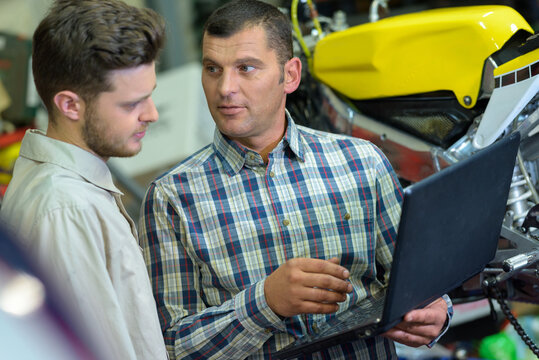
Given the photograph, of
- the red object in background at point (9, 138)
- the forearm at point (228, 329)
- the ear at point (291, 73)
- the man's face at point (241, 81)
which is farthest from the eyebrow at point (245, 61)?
the red object in background at point (9, 138)

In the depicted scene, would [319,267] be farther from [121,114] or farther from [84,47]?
[84,47]

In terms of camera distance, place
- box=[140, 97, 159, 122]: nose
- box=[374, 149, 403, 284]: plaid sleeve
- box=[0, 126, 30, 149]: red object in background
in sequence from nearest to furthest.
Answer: box=[140, 97, 159, 122]: nose
box=[374, 149, 403, 284]: plaid sleeve
box=[0, 126, 30, 149]: red object in background

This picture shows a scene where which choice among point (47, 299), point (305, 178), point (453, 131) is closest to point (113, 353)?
point (47, 299)

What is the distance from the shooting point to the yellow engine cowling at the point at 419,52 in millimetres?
1669

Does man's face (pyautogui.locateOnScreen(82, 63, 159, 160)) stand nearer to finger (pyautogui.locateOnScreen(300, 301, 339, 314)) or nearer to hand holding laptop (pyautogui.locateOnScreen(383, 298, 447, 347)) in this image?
finger (pyautogui.locateOnScreen(300, 301, 339, 314))

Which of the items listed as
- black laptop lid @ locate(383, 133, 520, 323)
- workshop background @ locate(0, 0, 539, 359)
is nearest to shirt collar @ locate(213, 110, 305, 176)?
black laptop lid @ locate(383, 133, 520, 323)

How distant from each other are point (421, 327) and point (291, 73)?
0.63m

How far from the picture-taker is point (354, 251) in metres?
1.59

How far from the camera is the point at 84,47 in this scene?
3.93ft

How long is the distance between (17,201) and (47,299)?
35 centimetres

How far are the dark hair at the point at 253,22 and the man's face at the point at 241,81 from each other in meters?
0.01

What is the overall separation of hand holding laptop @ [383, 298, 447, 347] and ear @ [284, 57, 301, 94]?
1.89ft

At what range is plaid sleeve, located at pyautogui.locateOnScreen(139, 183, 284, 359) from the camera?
1446 mm

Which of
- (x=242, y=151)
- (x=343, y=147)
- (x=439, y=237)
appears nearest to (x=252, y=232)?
(x=242, y=151)
